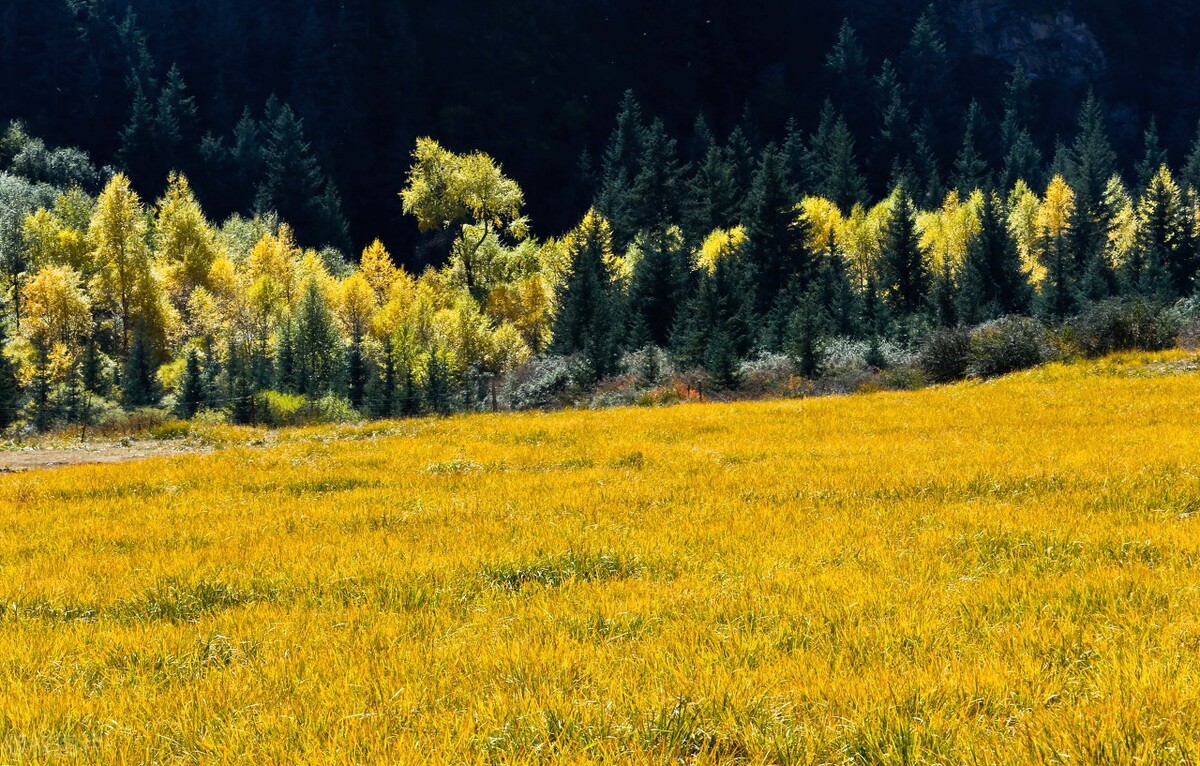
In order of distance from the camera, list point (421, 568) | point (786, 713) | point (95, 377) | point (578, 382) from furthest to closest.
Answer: point (95, 377), point (578, 382), point (421, 568), point (786, 713)

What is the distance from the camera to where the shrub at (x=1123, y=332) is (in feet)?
87.1

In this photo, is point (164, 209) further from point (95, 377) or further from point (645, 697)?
point (645, 697)

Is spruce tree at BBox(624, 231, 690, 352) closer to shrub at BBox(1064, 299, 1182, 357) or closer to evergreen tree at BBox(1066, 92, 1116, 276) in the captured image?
shrub at BBox(1064, 299, 1182, 357)

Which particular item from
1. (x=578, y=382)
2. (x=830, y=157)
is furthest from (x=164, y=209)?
(x=830, y=157)

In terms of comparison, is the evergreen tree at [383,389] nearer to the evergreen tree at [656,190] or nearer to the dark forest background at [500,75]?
the evergreen tree at [656,190]

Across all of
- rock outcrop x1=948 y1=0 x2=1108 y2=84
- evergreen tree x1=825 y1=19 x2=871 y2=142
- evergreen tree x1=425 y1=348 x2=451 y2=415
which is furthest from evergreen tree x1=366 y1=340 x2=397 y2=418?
rock outcrop x1=948 y1=0 x2=1108 y2=84

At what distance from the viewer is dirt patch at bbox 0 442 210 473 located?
1647 centimetres

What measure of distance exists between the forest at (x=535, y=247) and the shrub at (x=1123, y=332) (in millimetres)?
100

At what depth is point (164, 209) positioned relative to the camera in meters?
83.6

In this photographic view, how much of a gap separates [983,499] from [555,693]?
662 cm

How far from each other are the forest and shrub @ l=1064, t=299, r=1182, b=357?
0.10m

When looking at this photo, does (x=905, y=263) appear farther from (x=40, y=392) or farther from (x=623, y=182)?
(x=40, y=392)

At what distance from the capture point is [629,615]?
202 inches

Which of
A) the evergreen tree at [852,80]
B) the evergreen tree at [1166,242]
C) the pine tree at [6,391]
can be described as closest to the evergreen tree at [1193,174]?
the evergreen tree at [1166,242]
